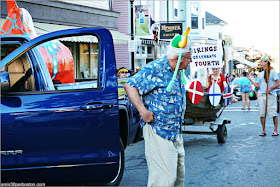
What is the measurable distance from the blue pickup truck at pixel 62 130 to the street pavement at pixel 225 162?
72.4 inches

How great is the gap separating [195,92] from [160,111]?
185 inches

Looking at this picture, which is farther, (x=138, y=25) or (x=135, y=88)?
(x=138, y=25)

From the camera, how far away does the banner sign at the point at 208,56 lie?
9773mm

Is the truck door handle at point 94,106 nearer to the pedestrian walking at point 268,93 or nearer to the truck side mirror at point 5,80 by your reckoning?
the truck side mirror at point 5,80

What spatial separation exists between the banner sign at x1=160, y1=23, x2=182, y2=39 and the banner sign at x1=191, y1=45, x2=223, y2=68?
14.8 m

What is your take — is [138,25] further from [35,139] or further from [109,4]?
[35,139]

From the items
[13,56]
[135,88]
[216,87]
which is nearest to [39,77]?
[13,56]

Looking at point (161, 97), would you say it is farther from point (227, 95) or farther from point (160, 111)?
point (227, 95)

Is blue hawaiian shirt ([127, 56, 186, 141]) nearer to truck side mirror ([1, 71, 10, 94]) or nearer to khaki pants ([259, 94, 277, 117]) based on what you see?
truck side mirror ([1, 71, 10, 94])

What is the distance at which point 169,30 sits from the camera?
82.0ft

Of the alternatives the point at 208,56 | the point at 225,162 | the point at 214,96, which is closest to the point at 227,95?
the point at 214,96

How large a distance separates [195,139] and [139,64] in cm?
2142

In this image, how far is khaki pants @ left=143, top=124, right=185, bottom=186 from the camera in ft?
13.6

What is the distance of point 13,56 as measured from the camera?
4.44m
